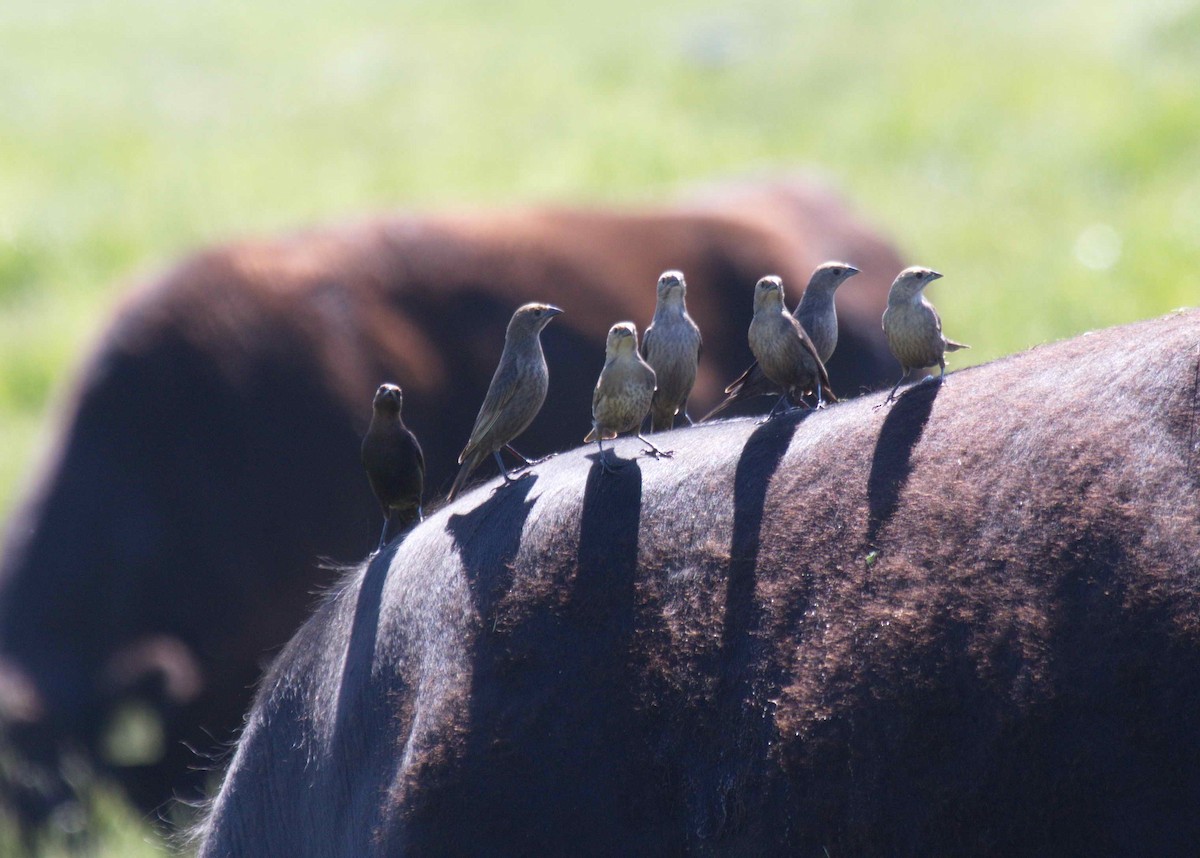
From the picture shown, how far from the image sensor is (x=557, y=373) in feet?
19.9

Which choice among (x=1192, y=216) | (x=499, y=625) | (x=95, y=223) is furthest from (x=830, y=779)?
(x=95, y=223)

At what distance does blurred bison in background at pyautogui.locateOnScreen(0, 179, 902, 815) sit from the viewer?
5355 mm

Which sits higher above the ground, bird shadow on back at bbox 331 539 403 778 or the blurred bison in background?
the blurred bison in background

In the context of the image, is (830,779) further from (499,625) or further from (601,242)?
(601,242)

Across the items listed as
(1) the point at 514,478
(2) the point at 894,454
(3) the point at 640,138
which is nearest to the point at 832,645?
(2) the point at 894,454

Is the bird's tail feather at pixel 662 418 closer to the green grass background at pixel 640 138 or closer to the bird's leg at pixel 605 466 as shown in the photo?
the bird's leg at pixel 605 466

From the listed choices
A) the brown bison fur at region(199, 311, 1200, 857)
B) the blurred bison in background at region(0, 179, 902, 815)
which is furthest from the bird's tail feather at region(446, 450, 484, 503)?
the blurred bison in background at region(0, 179, 902, 815)

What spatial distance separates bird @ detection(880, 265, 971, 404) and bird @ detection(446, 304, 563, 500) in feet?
2.21

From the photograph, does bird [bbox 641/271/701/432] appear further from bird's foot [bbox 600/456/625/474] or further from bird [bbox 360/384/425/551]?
bird [bbox 360/384/425/551]

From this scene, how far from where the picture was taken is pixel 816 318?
262 centimetres

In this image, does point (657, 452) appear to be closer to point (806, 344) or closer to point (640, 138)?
point (806, 344)

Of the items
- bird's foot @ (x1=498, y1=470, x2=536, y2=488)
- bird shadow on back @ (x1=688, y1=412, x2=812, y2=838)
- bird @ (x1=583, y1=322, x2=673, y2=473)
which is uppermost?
bird @ (x1=583, y1=322, x2=673, y2=473)

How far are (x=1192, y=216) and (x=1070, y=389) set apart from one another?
747 centimetres

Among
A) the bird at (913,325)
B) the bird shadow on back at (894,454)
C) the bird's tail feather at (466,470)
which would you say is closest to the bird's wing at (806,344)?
the bird at (913,325)
